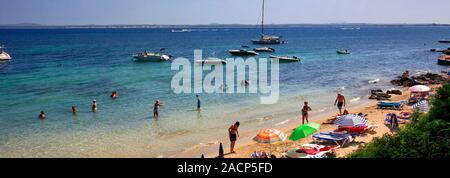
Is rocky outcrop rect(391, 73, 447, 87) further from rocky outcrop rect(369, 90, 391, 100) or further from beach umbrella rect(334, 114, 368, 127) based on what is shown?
beach umbrella rect(334, 114, 368, 127)

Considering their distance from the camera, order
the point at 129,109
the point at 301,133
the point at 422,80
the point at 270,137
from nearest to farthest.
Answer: the point at 301,133 < the point at 270,137 < the point at 129,109 < the point at 422,80

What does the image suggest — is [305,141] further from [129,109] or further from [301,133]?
[129,109]

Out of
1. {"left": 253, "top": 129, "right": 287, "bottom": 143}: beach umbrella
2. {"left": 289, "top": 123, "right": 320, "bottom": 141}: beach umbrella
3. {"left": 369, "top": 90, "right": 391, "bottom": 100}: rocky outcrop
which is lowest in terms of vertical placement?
{"left": 369, "top": 90, "right": 391, "bottom": 100}: rocky outcrop

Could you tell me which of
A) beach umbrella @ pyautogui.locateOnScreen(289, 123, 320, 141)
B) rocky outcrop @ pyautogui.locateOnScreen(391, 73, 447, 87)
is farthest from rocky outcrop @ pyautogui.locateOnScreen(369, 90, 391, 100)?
beach umbrella @ pyautogui.locateOnScreen(289, 123, 320, 141)

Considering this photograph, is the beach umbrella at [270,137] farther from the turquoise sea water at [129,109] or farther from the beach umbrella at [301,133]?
the turquoise sea water at [129,109]

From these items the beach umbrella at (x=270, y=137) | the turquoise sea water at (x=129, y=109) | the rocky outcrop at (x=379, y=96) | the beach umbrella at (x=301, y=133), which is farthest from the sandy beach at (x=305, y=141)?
the rocky outcrop at (x=379, y=96)

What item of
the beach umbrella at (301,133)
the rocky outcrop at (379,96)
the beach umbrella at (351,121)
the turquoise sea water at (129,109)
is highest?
the beach umbrella at (351,121)

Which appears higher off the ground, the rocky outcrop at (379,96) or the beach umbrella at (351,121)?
the beach umbrella at (351,121)

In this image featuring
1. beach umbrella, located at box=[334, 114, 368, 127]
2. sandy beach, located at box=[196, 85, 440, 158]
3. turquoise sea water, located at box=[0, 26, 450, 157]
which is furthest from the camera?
turquoise sea water, located at box=[0, 26, 450, 157]

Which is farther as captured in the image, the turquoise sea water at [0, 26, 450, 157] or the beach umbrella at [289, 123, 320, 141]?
the turquoise sea water at [0, 26, 450, 157]

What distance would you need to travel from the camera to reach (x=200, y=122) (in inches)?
909

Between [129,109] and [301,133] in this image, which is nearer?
[301,133]

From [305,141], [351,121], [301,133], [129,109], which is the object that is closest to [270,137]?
[301,133]
